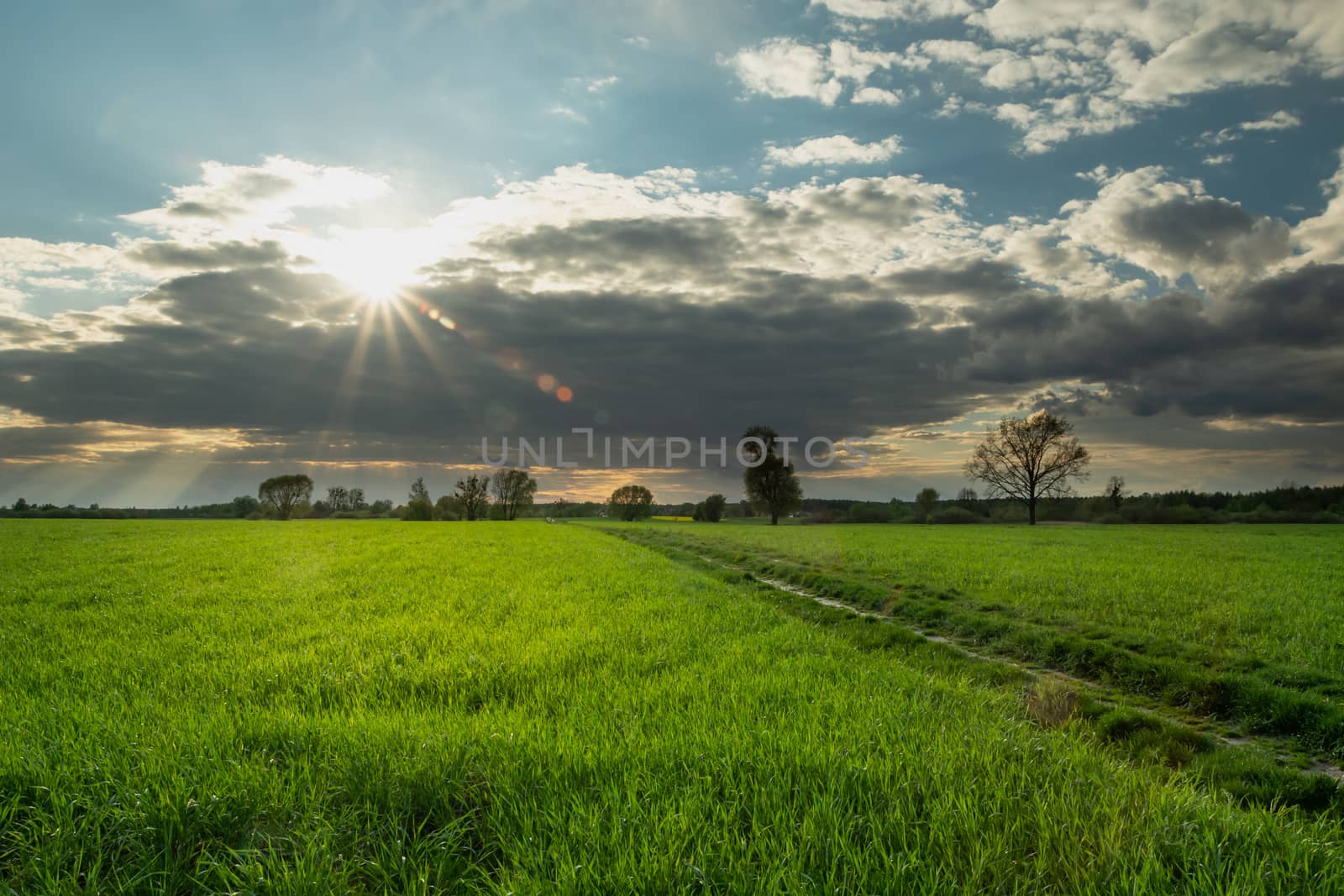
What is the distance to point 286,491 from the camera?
124125 millimetres

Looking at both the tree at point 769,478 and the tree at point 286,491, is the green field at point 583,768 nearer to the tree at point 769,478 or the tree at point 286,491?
the tree at point 769,478

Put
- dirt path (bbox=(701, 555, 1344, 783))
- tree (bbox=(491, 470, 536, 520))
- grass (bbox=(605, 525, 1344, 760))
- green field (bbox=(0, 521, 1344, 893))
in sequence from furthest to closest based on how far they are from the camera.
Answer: tree (bbox=(491, 470, 536, 520)) → grass (bbox=(605, 525, 1344, 760)) → dirt path (bbox=(701, 555, 1344, 783)) → green field (bbox=(0, 521, 1344, 893))

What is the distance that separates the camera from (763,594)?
1892 cm

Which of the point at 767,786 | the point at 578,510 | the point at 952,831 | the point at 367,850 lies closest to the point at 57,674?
the point at 367,850

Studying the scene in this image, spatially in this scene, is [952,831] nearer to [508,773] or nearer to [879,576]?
[508,773]

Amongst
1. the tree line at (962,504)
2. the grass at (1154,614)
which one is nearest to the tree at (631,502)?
the tree line at (962,504)

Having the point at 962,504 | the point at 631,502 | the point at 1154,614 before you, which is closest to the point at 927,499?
the point at 962,504

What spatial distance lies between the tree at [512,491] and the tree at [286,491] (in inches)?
1418

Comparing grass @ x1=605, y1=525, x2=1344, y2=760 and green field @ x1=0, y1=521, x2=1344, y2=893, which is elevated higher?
green field @ x1=0, y1=521, x2=1344, y2=893

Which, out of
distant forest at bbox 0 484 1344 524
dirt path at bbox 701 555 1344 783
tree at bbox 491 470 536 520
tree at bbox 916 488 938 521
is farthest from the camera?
tree at bbox 491 470 536 520

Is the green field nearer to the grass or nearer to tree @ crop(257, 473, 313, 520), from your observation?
the grass

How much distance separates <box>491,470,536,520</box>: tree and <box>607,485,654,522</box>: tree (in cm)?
1866

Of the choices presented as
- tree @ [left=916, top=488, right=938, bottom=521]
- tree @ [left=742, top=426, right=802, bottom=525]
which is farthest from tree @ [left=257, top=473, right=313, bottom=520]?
tree @ [left=916, top=488, right=938, bottom=521]

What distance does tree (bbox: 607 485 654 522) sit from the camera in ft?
466
